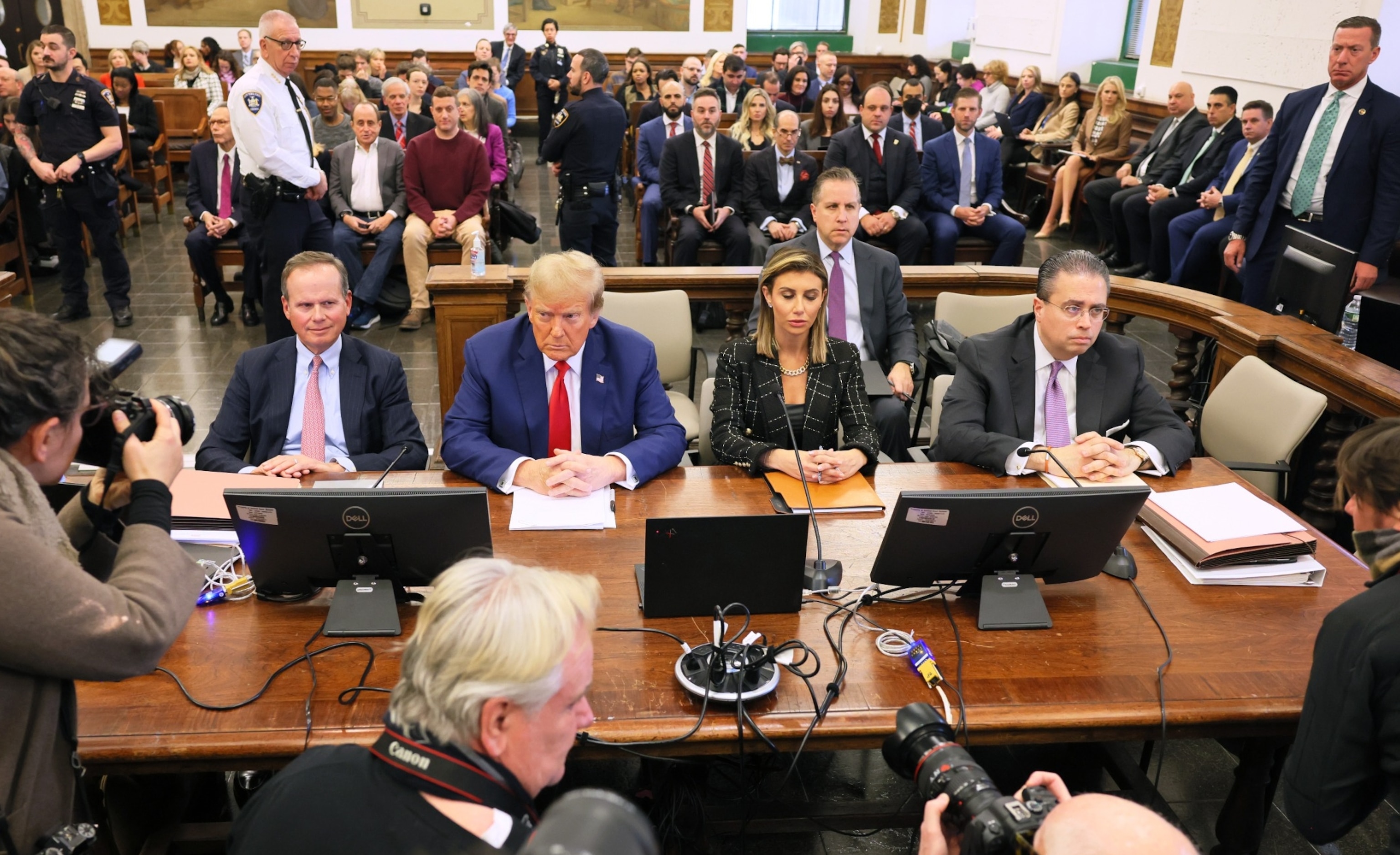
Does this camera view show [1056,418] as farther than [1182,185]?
No

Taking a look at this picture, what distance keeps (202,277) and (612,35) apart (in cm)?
1027

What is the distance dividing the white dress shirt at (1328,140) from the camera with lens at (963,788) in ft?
14.5

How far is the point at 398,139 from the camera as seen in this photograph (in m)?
7.42

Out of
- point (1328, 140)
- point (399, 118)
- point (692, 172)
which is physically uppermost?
point (1328, 140)

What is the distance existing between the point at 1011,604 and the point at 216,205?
227 inches

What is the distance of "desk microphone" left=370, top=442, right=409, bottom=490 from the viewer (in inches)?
102

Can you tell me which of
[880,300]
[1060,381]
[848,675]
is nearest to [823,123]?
[880,300]

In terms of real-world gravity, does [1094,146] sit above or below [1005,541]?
above

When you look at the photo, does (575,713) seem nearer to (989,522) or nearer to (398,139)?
(989,522)

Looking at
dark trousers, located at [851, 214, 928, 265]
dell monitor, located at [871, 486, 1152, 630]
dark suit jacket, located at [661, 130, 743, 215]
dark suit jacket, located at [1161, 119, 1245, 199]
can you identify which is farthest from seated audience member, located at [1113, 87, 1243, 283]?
dell monitor, located at [871, 486, 1152, 630]

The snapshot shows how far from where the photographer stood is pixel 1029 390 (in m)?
3.05

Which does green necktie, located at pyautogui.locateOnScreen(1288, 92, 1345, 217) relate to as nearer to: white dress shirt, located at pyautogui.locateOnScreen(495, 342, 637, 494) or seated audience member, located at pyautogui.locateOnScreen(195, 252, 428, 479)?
white dress shirt, located at pyautogui.locateOnScreen(495, 342, 637, 494)

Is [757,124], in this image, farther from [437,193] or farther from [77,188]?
[77,188]

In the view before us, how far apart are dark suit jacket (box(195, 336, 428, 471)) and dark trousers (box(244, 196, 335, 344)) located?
2.29 meters
